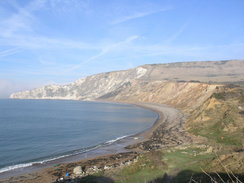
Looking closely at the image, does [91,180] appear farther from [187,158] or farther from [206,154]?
[206,154]

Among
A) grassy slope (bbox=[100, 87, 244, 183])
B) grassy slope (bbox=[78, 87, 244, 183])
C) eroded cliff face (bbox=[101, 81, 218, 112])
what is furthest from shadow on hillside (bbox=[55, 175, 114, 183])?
eroded cliff face (bbox=[101, 81, 218, 112])

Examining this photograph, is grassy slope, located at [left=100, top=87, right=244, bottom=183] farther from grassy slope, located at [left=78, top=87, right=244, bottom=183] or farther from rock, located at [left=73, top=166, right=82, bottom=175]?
rock, located at [left=73, top=166, right=82, bottom=175]

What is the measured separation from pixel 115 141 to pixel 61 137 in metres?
11.2

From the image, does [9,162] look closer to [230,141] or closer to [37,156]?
[37,156]

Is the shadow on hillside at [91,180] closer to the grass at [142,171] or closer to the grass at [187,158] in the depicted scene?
the grass at [142,171]

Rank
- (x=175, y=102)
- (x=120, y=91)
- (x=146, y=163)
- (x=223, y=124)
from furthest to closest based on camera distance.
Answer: (x=120, y=91) < (x=175, y=102) < (x=223, y=124) < (x=146, y=163)

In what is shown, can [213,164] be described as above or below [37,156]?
above

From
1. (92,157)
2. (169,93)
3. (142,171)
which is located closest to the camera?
(142,171)

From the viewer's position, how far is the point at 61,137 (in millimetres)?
48562

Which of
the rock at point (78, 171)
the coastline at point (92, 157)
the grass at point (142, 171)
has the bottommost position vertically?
the coastline at point (92, 157)

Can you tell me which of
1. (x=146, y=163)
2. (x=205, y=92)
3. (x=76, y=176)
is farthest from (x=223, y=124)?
(x=205, y=92)

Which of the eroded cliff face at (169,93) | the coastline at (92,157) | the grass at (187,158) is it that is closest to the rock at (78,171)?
the coastline at (92,157)

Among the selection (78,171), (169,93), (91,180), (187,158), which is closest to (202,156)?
(187,158)

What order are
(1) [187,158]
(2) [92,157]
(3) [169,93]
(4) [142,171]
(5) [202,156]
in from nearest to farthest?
(4) [142,171] < (1) [187,158] < (5) [202,156] < (2) [92,157] < (3) [169,93]
